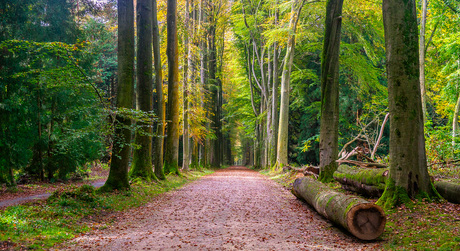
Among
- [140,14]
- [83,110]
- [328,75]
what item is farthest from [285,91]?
[83,110]

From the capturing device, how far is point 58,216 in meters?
6.45

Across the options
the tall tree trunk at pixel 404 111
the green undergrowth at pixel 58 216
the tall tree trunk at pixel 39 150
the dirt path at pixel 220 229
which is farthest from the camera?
the tall tree trunk at pixel 39 150

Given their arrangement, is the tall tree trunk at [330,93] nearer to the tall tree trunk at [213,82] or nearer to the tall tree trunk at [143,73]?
the tall tree trunk at [143,73]

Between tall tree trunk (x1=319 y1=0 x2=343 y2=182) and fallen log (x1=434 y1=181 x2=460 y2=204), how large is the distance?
14.3ft

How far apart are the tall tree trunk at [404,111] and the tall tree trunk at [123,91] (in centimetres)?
745

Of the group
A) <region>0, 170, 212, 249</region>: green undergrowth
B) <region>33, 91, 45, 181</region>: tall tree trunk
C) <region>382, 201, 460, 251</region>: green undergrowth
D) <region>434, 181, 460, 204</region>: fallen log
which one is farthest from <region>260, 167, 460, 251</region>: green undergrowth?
<region>33, 91, 45, 181</region>: tall tree trunk

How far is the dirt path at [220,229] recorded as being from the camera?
5128 mm

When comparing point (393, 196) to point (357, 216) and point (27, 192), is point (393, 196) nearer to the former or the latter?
point (357, 216)

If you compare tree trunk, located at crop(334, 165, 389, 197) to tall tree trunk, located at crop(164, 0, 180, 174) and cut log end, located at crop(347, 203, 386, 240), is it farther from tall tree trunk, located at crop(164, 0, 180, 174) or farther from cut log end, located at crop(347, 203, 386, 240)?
tall tree trunk, located at crop(164, 0, 180, 174)

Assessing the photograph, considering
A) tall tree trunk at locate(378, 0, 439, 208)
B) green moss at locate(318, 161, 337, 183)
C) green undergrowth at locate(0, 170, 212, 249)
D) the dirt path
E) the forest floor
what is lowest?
the forest floor

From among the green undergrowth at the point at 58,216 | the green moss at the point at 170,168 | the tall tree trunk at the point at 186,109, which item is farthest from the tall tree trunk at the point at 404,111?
the tall tree trunk at the point at 186,109

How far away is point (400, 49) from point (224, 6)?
22.4 metres

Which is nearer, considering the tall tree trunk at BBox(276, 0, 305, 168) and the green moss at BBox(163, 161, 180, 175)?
the green moss at BBox(163, 161, 180, 175)

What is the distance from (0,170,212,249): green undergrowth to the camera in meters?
5.01
